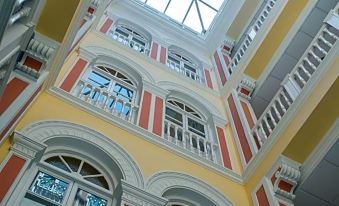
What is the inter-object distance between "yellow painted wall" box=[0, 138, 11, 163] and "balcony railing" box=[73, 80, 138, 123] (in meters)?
2.00

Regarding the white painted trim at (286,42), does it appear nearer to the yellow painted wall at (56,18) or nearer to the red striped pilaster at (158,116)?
the red striped pilaster at (158,116)

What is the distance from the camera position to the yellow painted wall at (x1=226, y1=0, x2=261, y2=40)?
480 inches

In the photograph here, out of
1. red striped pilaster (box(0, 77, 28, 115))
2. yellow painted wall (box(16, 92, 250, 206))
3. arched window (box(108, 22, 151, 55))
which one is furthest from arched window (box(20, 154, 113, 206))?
arched window (box(108, 22, 151, 55))

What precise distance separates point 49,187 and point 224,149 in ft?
12.0

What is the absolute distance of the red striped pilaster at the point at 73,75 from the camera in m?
6.73

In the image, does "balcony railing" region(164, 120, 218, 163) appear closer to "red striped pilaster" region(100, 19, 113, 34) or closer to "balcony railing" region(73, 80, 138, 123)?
"balcony railing" region(73, 80, 138, 123)

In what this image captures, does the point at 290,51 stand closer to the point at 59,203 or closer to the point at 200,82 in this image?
the point at 200,82

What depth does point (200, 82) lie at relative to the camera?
10477mm

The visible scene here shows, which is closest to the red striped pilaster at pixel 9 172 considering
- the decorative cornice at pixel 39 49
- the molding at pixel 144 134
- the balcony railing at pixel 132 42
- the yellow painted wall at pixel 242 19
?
the decorative cornice at pixel 39 49

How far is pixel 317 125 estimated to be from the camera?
234 inches

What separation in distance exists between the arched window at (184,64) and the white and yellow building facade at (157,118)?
713 mm

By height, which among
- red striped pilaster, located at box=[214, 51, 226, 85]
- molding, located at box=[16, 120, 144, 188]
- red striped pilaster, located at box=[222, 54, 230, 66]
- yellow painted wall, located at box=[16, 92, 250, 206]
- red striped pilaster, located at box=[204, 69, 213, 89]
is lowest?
molding, located at box=[16, 120, 144, 188]

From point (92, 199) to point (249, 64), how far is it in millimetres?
5515

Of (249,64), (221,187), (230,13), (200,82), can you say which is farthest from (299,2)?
(221,187)
